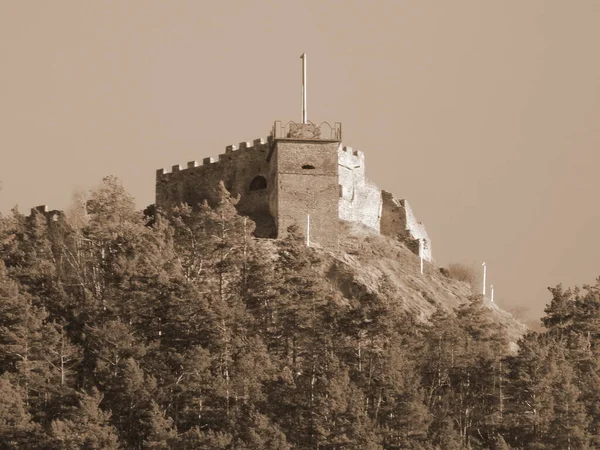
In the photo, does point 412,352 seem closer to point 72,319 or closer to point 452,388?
point 452,388

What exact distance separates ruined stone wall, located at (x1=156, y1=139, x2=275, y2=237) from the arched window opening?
13cm

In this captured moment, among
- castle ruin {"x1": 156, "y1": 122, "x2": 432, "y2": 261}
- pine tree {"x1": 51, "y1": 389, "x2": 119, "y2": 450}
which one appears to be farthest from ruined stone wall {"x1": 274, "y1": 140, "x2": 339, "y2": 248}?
pine tree {"x1": 51, "y1": 389, "x2": 119, "y2": 450}

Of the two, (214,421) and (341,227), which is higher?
(341,227)

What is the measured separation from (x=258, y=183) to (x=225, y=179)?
1.59 metres

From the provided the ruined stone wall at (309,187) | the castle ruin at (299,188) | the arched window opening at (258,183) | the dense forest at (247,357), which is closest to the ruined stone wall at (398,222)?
the castle ruin at (299,188)

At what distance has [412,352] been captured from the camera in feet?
233

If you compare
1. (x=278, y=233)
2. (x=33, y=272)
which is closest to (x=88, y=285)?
(x=33, y=272)

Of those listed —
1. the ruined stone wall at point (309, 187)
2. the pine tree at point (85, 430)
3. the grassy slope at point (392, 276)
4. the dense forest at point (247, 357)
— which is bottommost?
the pine tree at point (85, 430)

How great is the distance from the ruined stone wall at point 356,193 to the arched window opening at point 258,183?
3.26 m

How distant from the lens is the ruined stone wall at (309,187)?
7975 centimetres

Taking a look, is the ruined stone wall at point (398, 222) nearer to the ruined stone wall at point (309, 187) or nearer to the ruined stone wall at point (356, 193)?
the ruined stone wall at point (356, 193)

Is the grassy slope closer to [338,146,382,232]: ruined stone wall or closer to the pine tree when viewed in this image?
[338,146,382,232]: ruined stone wall

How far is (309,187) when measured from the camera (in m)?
80.1

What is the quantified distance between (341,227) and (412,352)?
1293cm
